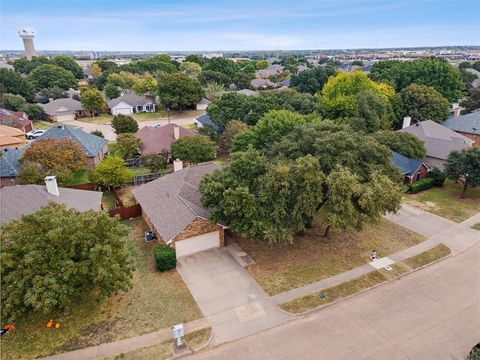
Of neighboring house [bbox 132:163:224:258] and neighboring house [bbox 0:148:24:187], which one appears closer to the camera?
neighboring house [bbox 132:163:224:258]

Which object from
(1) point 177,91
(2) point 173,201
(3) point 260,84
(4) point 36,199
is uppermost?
(1) point 177,91

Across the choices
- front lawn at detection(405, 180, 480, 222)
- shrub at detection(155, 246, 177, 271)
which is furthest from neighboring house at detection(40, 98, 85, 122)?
front lawn at detection(405, 180, 480, 222)

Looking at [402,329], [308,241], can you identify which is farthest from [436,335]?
[308,241]

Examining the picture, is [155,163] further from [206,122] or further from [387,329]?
[387,329]

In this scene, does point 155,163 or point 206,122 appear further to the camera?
point 206,122

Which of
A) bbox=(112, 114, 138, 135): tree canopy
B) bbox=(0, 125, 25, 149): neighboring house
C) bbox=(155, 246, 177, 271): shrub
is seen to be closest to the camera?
bbox=(155, 246, 177, 271): shrub

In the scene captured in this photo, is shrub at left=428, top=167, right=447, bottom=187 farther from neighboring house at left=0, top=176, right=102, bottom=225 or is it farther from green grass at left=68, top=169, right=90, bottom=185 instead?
green grass at left=68, top=169, right=90, bottom=185

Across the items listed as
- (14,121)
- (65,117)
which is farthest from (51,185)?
(65,117)
